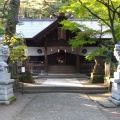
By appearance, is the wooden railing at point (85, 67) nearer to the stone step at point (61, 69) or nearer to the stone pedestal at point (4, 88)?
the stone step at point (61, 69)

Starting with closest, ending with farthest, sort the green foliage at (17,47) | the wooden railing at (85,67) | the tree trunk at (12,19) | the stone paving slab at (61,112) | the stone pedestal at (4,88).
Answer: the stone paving slab at (61,112) → the stone pedestal at (4,88) → the green foliage at (17,47) → the tree trunk at (12,19) → the wooden railing at (85,67)

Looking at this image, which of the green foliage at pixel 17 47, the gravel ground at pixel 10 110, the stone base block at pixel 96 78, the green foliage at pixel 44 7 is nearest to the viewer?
the gravel ground at pixel 10 110

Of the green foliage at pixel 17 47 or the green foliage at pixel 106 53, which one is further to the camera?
the green foliage at pixel 106 53

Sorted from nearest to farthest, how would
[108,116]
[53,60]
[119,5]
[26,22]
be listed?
1. [108,116]
2. [119,5]
3. [53,60]
4. [26,22]

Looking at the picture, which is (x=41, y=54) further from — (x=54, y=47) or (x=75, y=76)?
(x=75, y=76)

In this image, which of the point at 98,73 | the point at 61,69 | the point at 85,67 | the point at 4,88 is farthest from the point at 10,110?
the point at 85,67

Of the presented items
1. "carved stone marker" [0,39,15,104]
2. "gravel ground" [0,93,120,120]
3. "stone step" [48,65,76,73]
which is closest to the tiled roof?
"stone step" [48,65,76,73]

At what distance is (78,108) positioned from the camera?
34.0 feet

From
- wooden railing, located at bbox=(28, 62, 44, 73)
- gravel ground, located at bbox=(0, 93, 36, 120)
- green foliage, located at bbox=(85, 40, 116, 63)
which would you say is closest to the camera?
gravel ground, located at bbox=(0, 93, 36, 120)

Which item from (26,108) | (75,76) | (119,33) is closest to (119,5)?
(119,33)

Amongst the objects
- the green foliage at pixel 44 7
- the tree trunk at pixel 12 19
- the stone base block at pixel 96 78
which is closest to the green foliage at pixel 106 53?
the stone base block at pixel 96 78

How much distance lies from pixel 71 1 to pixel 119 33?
3.51 metres

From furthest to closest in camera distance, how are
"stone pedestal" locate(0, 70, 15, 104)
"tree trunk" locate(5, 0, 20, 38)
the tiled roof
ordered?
the tiled roof, "tree trunk" locate(5, 0, 20, 38), "stone pedestal" locate(0, 70, 15, 104)

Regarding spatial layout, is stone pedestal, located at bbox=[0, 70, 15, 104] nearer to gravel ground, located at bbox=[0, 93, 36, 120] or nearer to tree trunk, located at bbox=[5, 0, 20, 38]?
gravel ground, located at bbox=[0, 93, 36, 120]
